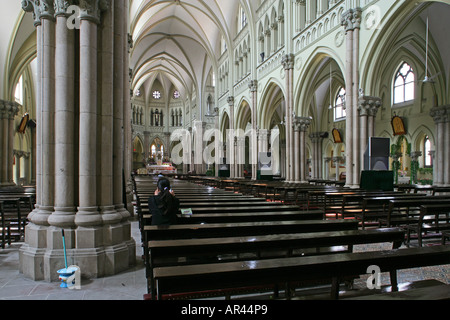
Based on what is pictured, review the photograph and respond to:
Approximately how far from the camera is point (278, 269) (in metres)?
2.10

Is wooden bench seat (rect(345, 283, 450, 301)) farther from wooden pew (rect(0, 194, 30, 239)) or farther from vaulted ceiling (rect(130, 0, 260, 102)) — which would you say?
vaulted ceiling (rect(130, 0, 260, 102))

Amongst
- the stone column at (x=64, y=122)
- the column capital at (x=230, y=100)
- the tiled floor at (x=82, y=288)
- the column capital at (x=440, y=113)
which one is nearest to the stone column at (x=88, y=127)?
the stone column at (x=64, y=122)

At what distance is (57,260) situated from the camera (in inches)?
173

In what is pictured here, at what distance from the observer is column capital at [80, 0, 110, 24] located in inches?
188

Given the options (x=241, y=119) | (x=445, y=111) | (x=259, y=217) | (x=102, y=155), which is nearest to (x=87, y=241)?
(x=102, y=155)

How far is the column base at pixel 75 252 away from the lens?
4.39 metres

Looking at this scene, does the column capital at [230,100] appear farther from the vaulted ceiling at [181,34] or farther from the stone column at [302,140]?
the stone column at [302,140]

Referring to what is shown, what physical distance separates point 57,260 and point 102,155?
159 cm

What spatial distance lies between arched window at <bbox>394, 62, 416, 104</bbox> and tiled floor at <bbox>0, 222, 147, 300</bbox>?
2401 cm

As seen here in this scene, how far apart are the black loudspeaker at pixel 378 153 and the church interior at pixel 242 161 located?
59mm

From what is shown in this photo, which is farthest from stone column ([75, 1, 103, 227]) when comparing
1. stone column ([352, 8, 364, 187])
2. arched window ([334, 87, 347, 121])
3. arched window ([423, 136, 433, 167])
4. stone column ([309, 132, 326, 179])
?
stone column ([309, 132, 326, 179])

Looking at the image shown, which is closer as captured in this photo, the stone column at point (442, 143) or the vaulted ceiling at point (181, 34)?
the stone column at point (442, 143)
